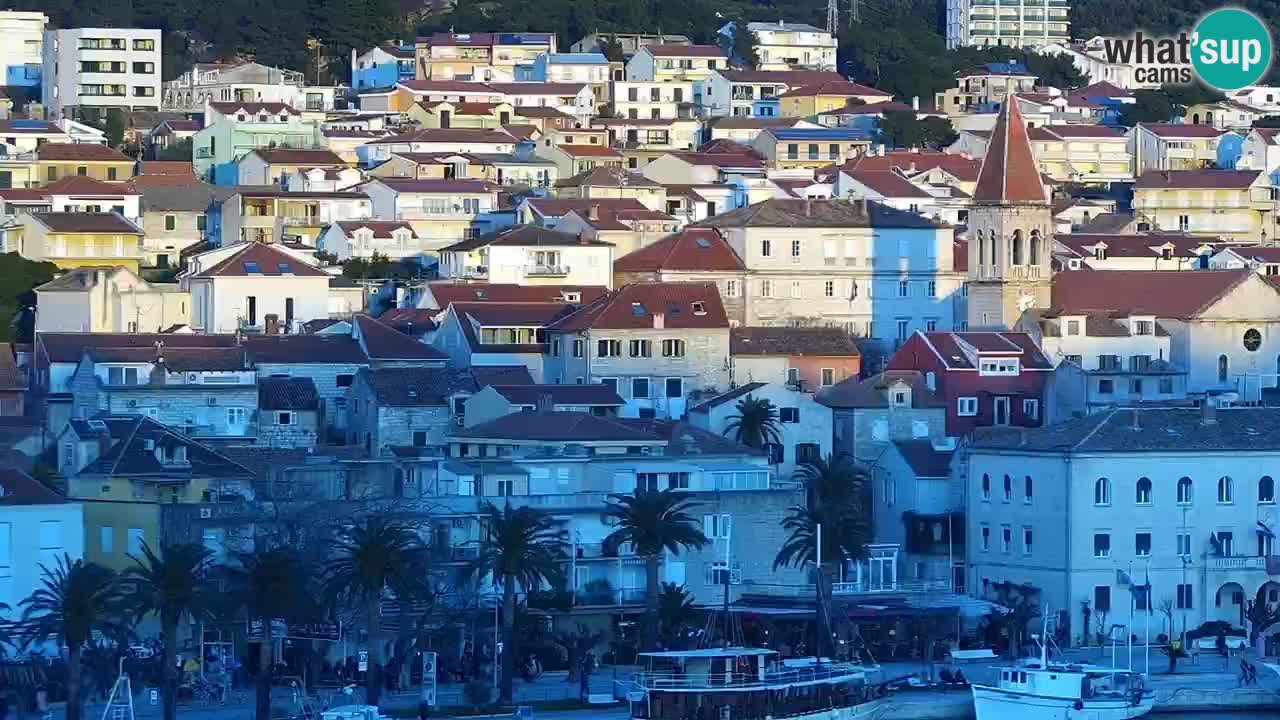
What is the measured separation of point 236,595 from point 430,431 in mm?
16751

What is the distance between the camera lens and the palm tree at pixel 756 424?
77.8 meters

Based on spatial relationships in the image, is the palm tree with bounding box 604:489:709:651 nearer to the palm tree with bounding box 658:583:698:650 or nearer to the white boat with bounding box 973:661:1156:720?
the palm tree with bounding box 658:583:698:650

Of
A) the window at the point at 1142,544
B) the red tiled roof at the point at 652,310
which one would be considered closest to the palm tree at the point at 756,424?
the red tiled roof at the point at 652,310

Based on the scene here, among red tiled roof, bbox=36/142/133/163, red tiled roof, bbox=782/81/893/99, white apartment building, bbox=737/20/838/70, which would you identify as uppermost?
white apartment building, bbox=737/20/838/70

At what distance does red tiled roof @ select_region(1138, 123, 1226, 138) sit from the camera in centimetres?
12825

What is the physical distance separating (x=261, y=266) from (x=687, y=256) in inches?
421

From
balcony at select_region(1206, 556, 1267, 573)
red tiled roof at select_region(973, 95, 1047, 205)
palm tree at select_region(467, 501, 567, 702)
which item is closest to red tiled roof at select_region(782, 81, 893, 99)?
red tiled roof at select_region(973, 95, 1047, 205)

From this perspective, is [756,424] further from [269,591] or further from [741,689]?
[269,591]

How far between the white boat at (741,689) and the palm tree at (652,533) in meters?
3.55

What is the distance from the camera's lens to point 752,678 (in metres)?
61.5

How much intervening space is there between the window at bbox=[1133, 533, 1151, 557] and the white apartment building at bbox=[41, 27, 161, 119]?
63556 mm

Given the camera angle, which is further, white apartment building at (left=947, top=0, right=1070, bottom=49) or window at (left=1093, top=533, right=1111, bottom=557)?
white apartment building at (left=947, top=0, right=1070, bottom=49)

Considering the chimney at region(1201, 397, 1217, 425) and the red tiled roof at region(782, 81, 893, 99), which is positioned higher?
the red tiled roof at region(782, 81, 893, 99)

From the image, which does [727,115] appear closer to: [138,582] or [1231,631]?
[1231,631]
